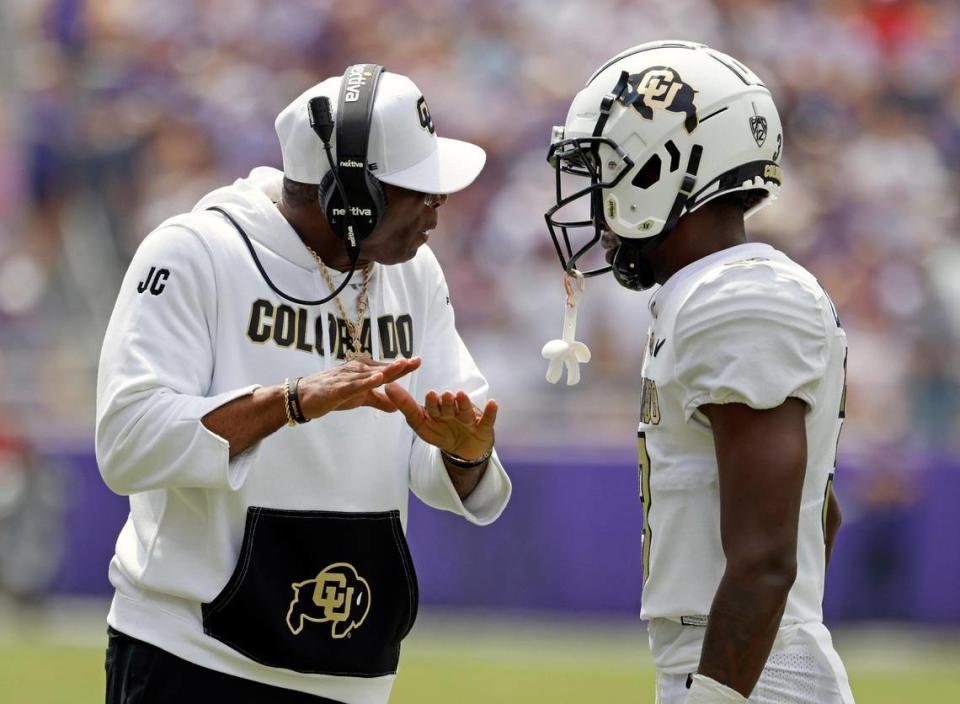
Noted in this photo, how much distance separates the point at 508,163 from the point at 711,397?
8.77 meters

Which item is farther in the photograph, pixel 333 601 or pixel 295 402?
pixel 333 601

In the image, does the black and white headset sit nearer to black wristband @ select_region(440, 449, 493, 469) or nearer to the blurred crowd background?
black wristband @ select_region(440, 449, 493, 469)

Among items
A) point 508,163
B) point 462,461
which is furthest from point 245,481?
point 508,163

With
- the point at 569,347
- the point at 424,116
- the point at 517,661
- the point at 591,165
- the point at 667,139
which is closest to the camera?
the point at 667,139

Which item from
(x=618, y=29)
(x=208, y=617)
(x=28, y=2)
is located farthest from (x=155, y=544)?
(x=28, y=2)

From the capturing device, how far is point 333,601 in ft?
11.2

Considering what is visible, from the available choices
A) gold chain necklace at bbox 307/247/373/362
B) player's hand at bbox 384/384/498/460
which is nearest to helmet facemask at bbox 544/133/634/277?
player's hand at bbox 384/384/498/460

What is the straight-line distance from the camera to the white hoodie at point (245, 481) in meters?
3.23

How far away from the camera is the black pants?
335 cm

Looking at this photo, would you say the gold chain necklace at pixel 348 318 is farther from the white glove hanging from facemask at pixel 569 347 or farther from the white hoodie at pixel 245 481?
the white glove hanging from facemask at pixel 569 347

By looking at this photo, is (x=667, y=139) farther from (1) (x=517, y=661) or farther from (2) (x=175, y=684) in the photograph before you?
(1) (x=517, y=661)

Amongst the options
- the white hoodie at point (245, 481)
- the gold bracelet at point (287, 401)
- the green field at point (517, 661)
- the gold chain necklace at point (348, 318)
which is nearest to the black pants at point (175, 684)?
the white hoodie at point (245, 481)

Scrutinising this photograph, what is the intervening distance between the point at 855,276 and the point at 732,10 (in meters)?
2.53

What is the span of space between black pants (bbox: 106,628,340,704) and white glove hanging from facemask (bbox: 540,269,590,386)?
2.94 ft
